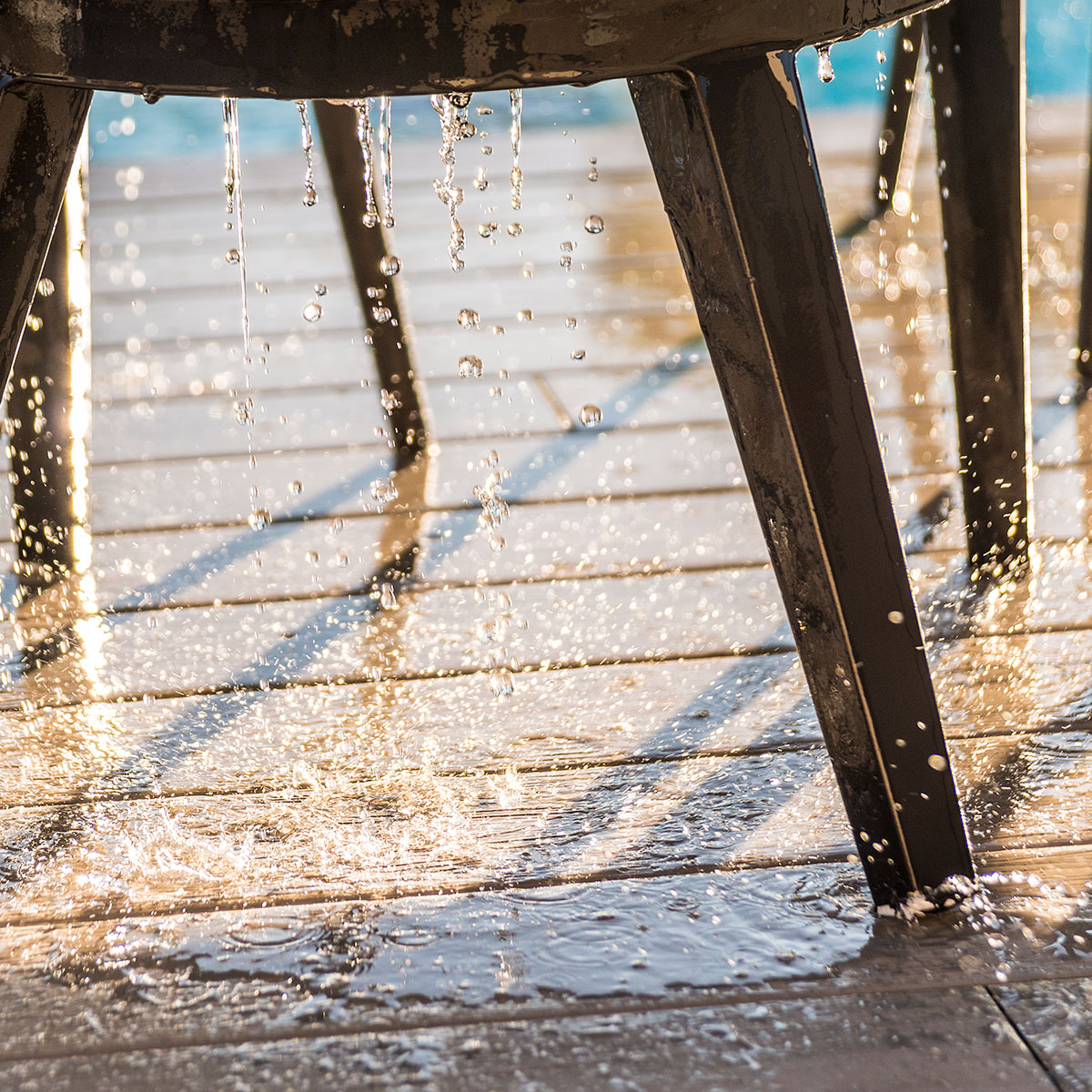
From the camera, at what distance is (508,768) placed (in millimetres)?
851

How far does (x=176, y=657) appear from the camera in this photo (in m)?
1.03

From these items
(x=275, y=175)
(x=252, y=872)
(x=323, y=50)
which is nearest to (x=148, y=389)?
(x=252, y=872)

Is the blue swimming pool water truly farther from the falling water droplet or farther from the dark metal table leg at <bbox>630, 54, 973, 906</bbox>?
the dark metal table leg at <bbox>630, 54, 973, 906</bbox>

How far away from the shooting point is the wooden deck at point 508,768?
23.8 inches

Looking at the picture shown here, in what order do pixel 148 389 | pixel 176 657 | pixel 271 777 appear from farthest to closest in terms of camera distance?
pixel 148 389 < pixel 176 657 < pixel 271 777

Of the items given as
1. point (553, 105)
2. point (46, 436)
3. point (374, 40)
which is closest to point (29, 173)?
point (374, 40)

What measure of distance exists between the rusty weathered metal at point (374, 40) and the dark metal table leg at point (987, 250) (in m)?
0.50

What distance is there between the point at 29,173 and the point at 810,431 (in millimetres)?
377

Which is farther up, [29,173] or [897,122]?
[897,122]

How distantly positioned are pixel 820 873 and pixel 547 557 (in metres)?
0.52

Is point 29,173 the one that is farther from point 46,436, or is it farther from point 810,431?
point 46,436

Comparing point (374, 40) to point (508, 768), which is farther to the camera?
point (508, 768)

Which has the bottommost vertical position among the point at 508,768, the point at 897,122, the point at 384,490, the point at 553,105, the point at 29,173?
the point at 508,768

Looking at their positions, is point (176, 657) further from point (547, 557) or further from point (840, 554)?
point (840, 554)
